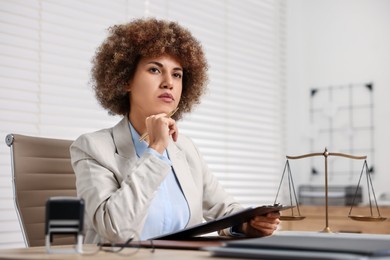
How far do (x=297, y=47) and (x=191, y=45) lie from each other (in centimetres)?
235

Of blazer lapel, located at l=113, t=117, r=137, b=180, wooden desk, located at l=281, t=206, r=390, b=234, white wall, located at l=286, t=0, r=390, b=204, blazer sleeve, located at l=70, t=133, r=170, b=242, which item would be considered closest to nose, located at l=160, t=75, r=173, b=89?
blazer lapel, located at l=113, t=117, r=137, b=180

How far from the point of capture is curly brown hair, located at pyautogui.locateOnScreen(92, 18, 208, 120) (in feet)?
6.29

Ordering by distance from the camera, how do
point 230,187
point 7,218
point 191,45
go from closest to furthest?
point 191,45
point 7,218
point 230,187

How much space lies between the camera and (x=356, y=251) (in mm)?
908

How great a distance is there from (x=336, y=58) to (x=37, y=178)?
273cm

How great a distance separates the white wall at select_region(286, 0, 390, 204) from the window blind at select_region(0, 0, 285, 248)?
122 millimetres

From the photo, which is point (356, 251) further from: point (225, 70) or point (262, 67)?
point (262, 67)

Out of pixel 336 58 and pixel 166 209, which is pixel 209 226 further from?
pixel 336 58

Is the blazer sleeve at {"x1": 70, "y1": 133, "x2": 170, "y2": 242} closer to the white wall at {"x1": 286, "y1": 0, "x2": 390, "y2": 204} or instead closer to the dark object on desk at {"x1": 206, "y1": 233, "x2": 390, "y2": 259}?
the dark object on desk at {"x1": 206, "y1": 233, "x2": 390, "y2": 259}

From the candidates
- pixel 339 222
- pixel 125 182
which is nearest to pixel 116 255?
pixel 125 182

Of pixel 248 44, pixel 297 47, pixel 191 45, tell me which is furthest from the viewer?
pixel 297 47

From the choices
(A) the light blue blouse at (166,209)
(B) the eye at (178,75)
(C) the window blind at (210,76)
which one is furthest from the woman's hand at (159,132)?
(C) the window blind at (210,76)

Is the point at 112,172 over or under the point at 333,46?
under

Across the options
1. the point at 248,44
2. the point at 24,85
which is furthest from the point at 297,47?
the point at 24,85
